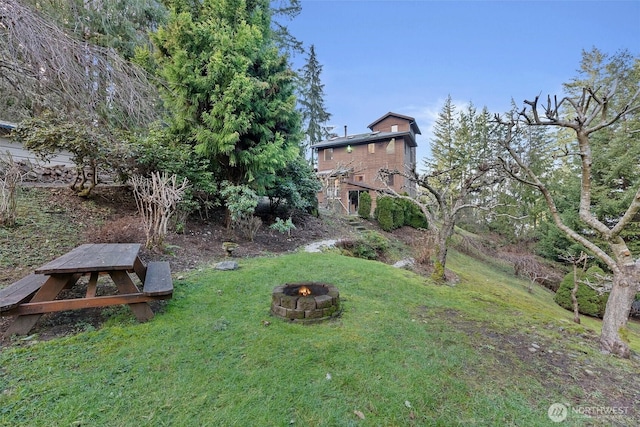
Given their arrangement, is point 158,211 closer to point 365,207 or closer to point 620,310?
point 620,310

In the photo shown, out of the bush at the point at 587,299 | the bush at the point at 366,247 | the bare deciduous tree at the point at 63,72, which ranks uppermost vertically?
the bare deciduous tree at the point at 63,72

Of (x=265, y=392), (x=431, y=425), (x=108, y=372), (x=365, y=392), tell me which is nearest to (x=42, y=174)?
(x=108, y=372)

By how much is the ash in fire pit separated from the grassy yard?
0.44ft

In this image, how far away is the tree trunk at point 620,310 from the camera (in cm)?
272

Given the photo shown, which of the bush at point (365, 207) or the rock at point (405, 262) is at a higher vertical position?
the bush at point (365, 207)

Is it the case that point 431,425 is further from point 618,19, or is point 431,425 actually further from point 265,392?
point 618,19

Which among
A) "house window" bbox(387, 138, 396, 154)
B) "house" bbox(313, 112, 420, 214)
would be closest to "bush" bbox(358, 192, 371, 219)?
"house" bbox(313, 112, 420, 214)

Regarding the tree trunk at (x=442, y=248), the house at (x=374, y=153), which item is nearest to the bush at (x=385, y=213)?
the house at (x=374, y=153)

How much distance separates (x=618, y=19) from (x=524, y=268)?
882 centimetres

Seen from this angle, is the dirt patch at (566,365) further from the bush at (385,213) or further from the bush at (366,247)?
the bush at (385,213)

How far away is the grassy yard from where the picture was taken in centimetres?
179

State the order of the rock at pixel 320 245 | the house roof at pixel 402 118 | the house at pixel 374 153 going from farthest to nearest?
the house roof at pixel 402 118
the house at pixel 374 153
the rock at pixel 320 245

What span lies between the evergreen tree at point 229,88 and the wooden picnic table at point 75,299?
4.19 meters

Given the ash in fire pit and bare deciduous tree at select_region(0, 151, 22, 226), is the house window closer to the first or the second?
the ash in fire pit
